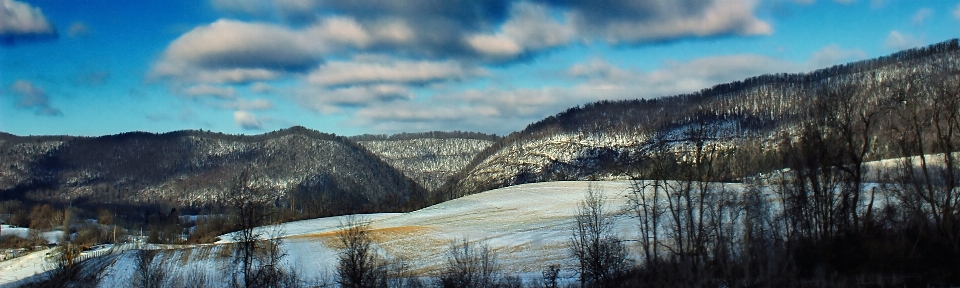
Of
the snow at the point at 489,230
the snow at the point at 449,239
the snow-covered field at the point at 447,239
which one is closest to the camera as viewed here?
the snow at the point at 449,239

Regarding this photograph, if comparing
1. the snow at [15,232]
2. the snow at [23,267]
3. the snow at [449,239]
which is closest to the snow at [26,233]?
the snow at [15,232]

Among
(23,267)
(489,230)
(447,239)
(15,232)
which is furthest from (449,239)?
(15,232)

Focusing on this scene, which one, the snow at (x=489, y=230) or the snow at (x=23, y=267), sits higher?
the snow at (x=489, y=230)

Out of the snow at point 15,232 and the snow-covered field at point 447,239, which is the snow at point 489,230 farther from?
the snow at point 15,232

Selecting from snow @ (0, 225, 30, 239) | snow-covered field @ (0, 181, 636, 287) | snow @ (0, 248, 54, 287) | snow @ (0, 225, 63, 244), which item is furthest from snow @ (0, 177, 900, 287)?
snow @ (0, 225, 30, 239)

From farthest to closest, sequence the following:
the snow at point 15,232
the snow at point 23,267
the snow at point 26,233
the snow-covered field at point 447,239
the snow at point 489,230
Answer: the snow at point 15,232 → the snow at point 26,233 → the snow at point 23,267 → the snow at point 489,230 → the snow-covered field at point 447,239

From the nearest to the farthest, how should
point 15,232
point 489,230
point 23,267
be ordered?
point 489,230, point 23,267, point 15,232

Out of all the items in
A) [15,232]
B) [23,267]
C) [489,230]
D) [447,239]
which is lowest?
[23,267]

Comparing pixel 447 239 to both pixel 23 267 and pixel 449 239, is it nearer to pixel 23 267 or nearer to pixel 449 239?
pixel 449 239

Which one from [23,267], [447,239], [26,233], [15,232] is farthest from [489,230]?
[15,232]

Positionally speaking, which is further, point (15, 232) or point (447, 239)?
point (15, 232)

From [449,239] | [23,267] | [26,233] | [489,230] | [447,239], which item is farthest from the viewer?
[26,233]

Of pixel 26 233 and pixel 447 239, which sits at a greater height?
pixel 26 233

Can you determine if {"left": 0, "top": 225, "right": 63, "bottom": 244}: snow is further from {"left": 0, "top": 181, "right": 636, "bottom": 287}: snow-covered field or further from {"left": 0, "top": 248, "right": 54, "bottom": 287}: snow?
{"left": 0, "top": 181, "right": 636, "bottom": 287}: snow-covered field
